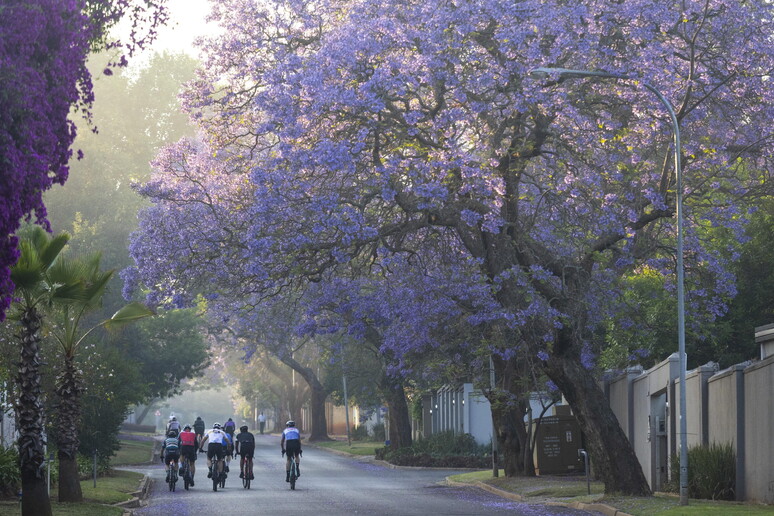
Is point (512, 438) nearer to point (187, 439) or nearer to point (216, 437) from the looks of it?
point (216, 437)

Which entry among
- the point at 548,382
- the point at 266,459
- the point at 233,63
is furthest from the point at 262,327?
the point at 233,63

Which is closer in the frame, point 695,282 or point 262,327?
point 695,282

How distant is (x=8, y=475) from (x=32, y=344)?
16.4 feet

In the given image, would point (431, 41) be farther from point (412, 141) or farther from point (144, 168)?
point (144, 168)

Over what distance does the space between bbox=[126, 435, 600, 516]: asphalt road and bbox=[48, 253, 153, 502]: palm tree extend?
1.58m

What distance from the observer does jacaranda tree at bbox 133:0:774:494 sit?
2236 cm

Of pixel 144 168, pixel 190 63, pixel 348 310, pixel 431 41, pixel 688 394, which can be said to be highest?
pixel 190 63

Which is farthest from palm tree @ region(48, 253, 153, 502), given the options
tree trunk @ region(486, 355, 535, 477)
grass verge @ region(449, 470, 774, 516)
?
tree trunk @ region(486, 355, 535, 477)

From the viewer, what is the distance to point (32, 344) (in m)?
20.8

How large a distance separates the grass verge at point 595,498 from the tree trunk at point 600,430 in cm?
48

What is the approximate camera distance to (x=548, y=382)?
3331cm

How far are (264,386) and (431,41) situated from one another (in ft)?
229

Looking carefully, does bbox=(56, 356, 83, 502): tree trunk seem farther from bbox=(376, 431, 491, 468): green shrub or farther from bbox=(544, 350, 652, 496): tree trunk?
bbox=(376, 431, 491, 468): green shrub

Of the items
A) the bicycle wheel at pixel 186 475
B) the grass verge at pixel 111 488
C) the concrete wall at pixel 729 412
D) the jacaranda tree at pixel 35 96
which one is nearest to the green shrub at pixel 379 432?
the grass verge at pixel 111 488
